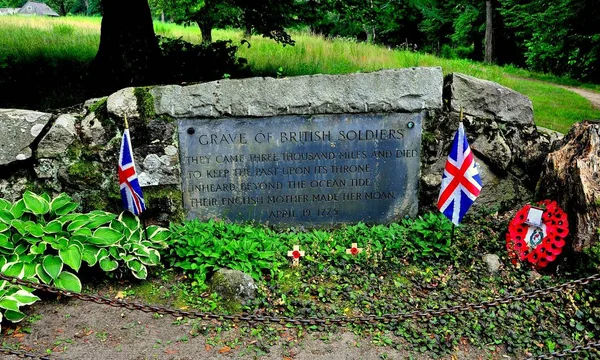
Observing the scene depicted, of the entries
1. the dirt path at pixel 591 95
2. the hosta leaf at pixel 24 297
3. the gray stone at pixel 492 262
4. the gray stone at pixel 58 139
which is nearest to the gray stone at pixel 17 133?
the gray stone at pixel 58 139

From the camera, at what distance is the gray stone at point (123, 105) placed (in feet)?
16.9

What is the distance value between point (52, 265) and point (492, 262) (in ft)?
12.4

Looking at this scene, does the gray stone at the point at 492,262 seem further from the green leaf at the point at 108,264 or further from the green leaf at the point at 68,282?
the green leaf at the point at 68,282

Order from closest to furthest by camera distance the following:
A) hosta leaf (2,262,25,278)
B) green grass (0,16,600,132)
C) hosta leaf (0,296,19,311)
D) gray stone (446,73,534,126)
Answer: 1. hosta leaf (0,296,19,311)
2. hosta leaf (2,262,25,278)
3. gray stone (446,73,534,126)
4. green grass (0,16,600,132)

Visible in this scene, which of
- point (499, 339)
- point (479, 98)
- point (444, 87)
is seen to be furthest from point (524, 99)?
point (499, 339)

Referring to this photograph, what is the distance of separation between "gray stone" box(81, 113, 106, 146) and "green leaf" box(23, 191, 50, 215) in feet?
2.60

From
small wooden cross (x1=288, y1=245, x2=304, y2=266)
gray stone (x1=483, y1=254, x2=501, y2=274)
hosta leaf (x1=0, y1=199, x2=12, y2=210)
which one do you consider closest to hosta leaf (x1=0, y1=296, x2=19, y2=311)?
hosta leaf (x1=0, y1=199, x2=12, y2=210)

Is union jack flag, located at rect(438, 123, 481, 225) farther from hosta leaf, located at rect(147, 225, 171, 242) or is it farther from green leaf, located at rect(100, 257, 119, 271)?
green leaf, located at rect(100, 257, 119, 271)

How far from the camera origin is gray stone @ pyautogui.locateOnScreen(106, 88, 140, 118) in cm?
514

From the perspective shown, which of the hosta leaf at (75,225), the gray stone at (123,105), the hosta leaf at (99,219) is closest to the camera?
the hosta leaf at (75,225)

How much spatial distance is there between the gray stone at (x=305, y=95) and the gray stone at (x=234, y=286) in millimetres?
1642

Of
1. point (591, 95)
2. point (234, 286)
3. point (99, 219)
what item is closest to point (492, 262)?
point (234, 286)

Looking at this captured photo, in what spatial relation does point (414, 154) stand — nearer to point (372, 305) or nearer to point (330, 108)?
point (330, 108)

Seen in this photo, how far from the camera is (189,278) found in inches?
184
